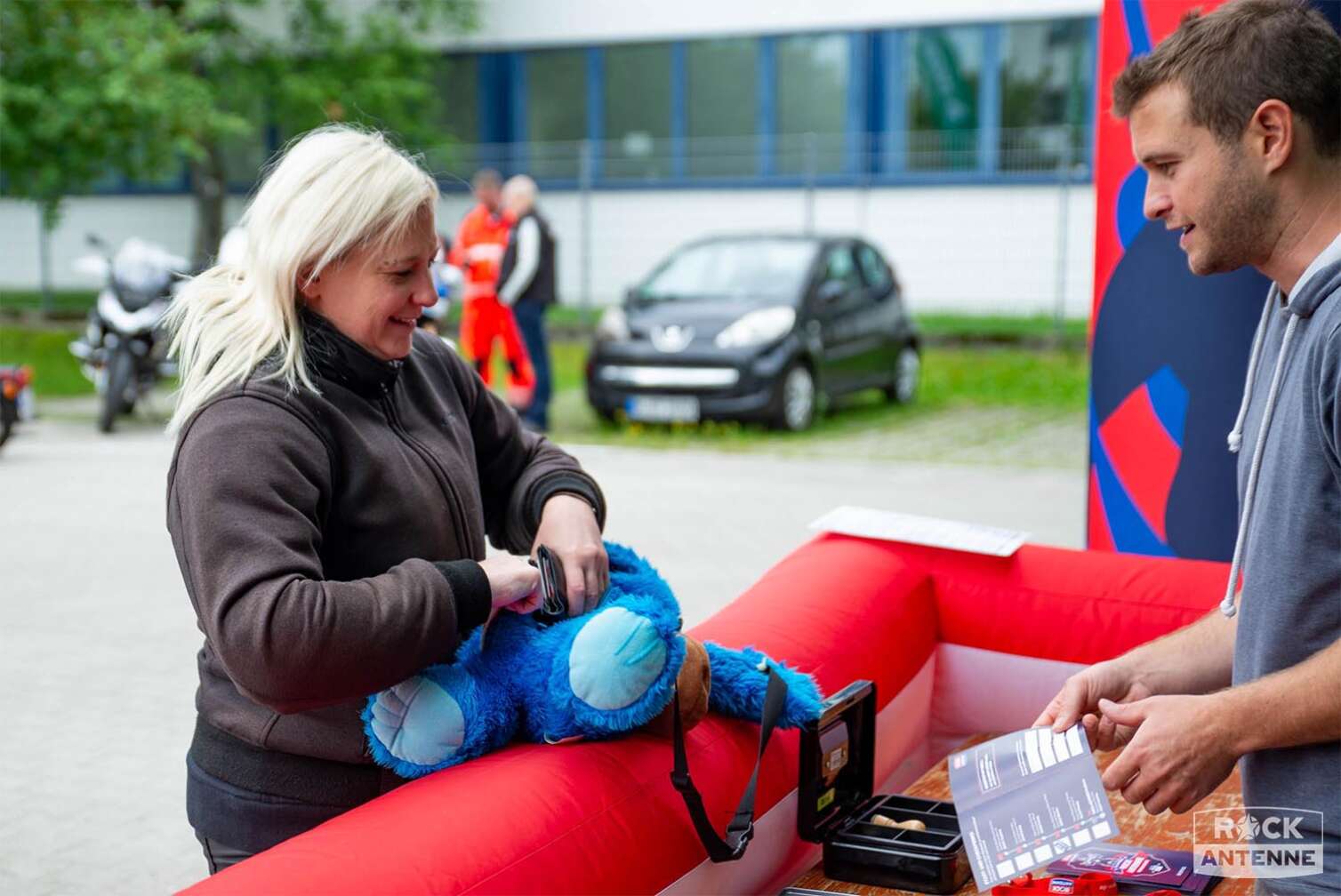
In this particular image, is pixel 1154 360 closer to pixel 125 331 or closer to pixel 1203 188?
pixel 1203 188

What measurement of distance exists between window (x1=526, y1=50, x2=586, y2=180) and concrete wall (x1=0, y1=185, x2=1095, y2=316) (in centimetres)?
162

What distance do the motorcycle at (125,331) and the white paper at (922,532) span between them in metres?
9.32

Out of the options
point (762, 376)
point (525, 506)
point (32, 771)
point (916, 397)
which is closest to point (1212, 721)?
point (525, 506)

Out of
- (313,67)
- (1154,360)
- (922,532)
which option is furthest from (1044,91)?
(922,532)

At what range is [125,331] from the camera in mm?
12570

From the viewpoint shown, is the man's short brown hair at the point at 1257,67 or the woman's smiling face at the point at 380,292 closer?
the man's short brown hair at the point at 1257,67

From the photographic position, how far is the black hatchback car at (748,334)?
40.2 ft

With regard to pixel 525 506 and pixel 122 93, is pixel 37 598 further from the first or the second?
pixel 122 93

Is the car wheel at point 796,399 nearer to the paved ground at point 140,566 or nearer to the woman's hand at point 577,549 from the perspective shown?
the paved ground at point 140,566

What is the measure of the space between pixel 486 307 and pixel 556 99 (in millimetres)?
11384

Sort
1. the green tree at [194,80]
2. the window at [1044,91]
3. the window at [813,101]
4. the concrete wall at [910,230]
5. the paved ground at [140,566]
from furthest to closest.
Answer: the window at [813,101]
the window at [1044,91]
the concrete wall at [910,230]
the green tree at [194,80]
the paved ground at [140,566]

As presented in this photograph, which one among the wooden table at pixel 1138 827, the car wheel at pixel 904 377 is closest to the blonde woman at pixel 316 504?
the wooden table at pixel 1138 827

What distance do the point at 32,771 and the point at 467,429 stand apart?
9.52ft

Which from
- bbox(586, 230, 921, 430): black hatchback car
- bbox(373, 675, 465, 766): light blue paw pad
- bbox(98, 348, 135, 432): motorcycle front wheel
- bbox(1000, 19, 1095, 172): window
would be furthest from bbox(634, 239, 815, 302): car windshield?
bbox(373, 675, 465, 766): light blue paw pad
